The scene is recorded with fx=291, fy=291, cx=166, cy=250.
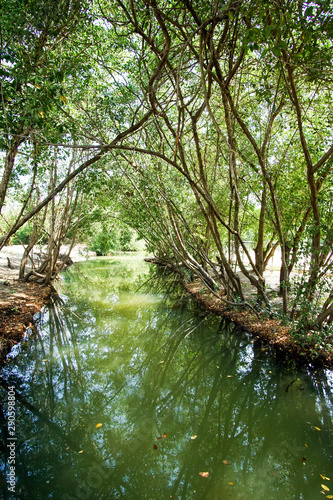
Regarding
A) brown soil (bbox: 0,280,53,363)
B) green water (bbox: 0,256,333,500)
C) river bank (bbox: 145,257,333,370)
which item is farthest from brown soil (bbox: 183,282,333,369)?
brown soil (bbox: 0,280,53,363)

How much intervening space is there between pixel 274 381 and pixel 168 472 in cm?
289

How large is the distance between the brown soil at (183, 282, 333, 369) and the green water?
0.26 m

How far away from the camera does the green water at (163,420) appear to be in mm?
3002

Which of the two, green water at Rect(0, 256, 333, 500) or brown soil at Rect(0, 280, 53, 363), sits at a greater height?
brown soil at Rect(0, 280, 53, 363)

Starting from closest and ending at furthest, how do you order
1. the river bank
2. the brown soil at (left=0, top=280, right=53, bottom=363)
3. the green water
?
the green water → the river bank → the brown soil at (left=0, top=280, right=53, bottom=363)

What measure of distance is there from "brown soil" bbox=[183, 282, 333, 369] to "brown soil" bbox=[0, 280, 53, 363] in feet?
18.3

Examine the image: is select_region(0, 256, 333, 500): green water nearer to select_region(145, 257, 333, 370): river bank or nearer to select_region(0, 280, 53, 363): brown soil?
select_region(145, 257, 333, 370): river bank

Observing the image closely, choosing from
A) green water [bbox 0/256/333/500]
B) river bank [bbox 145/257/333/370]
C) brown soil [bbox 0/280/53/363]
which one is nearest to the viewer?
green water [bbox 0/256/333/500]

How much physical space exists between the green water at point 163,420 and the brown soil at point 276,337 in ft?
0.86

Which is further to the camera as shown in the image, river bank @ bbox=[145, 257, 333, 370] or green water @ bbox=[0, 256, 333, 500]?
river bank @ bbox=[145, 257, 333, 370]

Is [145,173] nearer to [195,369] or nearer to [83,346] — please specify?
[83,346]

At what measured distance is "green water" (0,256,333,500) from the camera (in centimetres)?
300

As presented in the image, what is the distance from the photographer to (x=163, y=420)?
13.3ft

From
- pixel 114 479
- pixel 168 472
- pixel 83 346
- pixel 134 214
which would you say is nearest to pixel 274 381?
pixel 168 472
